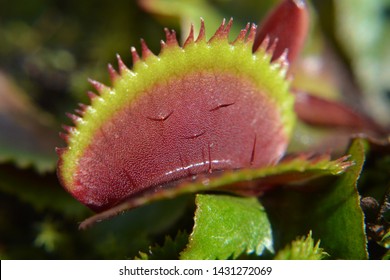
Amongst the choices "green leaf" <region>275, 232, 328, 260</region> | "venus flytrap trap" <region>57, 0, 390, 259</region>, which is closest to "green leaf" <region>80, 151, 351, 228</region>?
"venus flytrap trap" <region>57, 0, 390, 259</region>

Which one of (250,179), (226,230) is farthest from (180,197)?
(250,179)

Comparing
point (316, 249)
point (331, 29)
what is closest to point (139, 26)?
point (331, 29)

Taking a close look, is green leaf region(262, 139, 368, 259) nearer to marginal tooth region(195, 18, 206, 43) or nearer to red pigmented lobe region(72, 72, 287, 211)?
red pigmented lobe region(72, 72, 287, 211)

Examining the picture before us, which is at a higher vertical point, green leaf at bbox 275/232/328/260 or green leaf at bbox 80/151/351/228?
green leaf at bbox 80/151/351/228

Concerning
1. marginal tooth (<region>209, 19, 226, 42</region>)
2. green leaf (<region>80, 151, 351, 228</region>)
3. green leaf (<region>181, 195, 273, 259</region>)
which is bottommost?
green leaf (<region>181, 195, 273, 259</region>)

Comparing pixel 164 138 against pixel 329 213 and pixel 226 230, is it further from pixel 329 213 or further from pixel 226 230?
pixel 329 213

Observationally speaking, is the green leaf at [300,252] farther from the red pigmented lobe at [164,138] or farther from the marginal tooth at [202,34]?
the marginal tooth at [202,34]

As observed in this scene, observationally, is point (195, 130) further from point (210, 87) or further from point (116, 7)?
point (116, 7)
